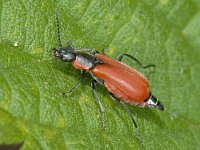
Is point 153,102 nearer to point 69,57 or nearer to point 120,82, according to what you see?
point 120,82

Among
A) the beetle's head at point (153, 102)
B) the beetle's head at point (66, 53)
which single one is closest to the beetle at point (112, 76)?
the beetle's head at point (66, 53)

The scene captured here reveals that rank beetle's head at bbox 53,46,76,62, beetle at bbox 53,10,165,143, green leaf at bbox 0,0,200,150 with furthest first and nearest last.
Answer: beetle at bbox 53,10,165,143, beetle's head at bbox 53,46,76,62, green leaf at bbox 0,0,200,150

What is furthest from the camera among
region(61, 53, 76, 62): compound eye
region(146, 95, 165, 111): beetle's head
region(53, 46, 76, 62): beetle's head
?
region(146, 95, 165, 111): beetle's head

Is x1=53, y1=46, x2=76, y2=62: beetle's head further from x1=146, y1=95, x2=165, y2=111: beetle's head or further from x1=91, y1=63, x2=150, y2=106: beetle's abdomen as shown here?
x1=146, y1=95, x2=165, y2=111: beetle's head

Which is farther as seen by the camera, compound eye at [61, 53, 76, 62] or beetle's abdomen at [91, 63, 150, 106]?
beetle's abdomen at [91, 63, 150, 106]

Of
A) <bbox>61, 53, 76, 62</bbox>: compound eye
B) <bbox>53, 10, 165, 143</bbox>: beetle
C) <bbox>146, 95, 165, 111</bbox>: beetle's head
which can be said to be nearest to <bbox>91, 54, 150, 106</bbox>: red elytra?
<bbox>53, 10, 165, 143</bbox>: beetle

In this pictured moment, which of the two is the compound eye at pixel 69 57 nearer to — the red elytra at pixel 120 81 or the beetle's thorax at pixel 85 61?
the beetle's thorax at pixel 85 61
